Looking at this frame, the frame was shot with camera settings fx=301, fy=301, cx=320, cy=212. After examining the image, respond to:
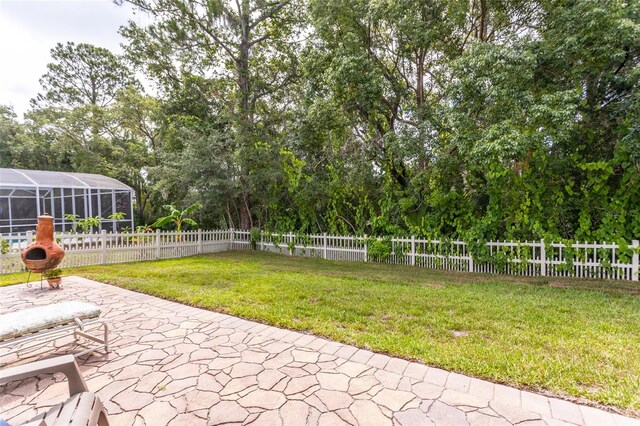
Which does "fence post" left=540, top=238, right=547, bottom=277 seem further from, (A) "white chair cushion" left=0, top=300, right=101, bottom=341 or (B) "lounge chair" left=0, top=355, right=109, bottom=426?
(A) "white chair cushion" left=0, top=300, right=101, bottom=341

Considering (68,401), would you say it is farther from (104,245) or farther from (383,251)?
(104,245)

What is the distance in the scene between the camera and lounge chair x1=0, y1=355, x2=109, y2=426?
5.16 feet

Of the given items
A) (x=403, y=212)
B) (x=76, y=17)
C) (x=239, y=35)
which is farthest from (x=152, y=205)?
(x=76, y=17)

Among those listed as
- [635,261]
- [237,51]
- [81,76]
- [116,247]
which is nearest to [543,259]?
[635,261]

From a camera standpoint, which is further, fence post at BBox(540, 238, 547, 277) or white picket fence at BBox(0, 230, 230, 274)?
white picket fence at BBox(0, 230, 230, 274)

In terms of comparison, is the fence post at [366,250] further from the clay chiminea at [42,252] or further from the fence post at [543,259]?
Answer: the clay chiminea at [42,252]

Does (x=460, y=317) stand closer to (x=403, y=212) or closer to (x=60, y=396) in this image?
(x=60, y=396)

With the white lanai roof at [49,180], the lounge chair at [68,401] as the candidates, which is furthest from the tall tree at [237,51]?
the lounge chair at [68,401]

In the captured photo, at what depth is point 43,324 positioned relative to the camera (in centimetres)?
287

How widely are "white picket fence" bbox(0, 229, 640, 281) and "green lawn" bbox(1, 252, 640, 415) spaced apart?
63 centimetres

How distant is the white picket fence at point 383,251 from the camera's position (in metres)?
6.82

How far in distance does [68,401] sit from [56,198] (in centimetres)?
1608

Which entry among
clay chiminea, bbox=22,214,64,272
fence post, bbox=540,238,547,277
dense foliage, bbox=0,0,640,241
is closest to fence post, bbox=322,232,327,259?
dense foliage, bbox=0,0,640,241

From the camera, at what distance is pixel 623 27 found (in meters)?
5.70
